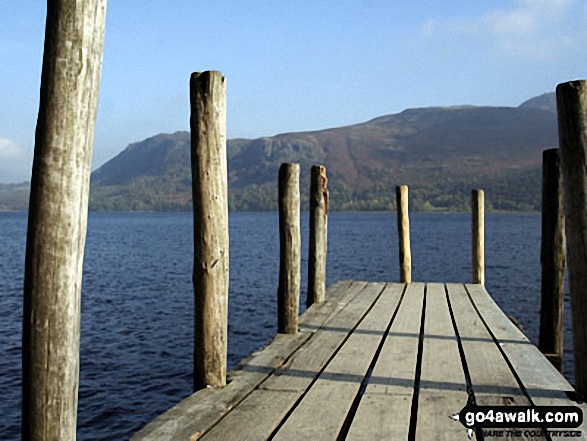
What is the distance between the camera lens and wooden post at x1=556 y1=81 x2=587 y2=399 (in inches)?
155

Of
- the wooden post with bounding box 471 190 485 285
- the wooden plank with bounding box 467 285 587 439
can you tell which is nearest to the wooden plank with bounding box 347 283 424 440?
the wooden plank with bounding box 467 285 587 439

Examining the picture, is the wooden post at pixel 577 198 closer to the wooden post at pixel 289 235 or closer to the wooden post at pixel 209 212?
the wooden post at pixel 209 212

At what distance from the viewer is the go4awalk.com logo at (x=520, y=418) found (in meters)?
3.57

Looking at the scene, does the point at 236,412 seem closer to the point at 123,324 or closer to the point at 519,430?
the point at 519,430

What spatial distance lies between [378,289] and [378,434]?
644 centimetres

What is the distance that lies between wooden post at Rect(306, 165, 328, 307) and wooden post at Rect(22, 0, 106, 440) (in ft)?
18.2

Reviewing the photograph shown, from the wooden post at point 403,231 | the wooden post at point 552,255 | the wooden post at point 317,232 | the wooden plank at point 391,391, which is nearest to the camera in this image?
the wooden plank at point 391,391

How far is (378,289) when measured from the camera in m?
9.84

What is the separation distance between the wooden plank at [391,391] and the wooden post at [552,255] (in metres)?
1.78

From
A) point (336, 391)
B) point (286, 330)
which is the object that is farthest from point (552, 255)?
point (336, 391)

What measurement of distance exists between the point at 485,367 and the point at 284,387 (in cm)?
173

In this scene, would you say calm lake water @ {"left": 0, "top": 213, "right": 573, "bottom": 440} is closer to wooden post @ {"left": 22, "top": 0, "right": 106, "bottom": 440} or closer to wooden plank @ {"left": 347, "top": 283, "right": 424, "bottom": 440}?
wooden plank @ {"left": 347, "top": 283, "right": 424, "bottom": 440}

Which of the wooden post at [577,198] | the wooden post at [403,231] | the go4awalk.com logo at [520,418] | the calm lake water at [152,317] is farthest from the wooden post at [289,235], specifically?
the wooden post at [403,231]

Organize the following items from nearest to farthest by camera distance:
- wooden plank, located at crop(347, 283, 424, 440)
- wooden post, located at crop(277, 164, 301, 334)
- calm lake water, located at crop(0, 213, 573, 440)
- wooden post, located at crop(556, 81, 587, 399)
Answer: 1. wooden plank, located at crop(347, 283, 424, 440)
2. wooden post, located at crop(556, 81, 587, 399)
3. wooden post, located at crop(277, 164, 301, 334)
4. calm lake water, located at crop(0, 213, 573, 440)
